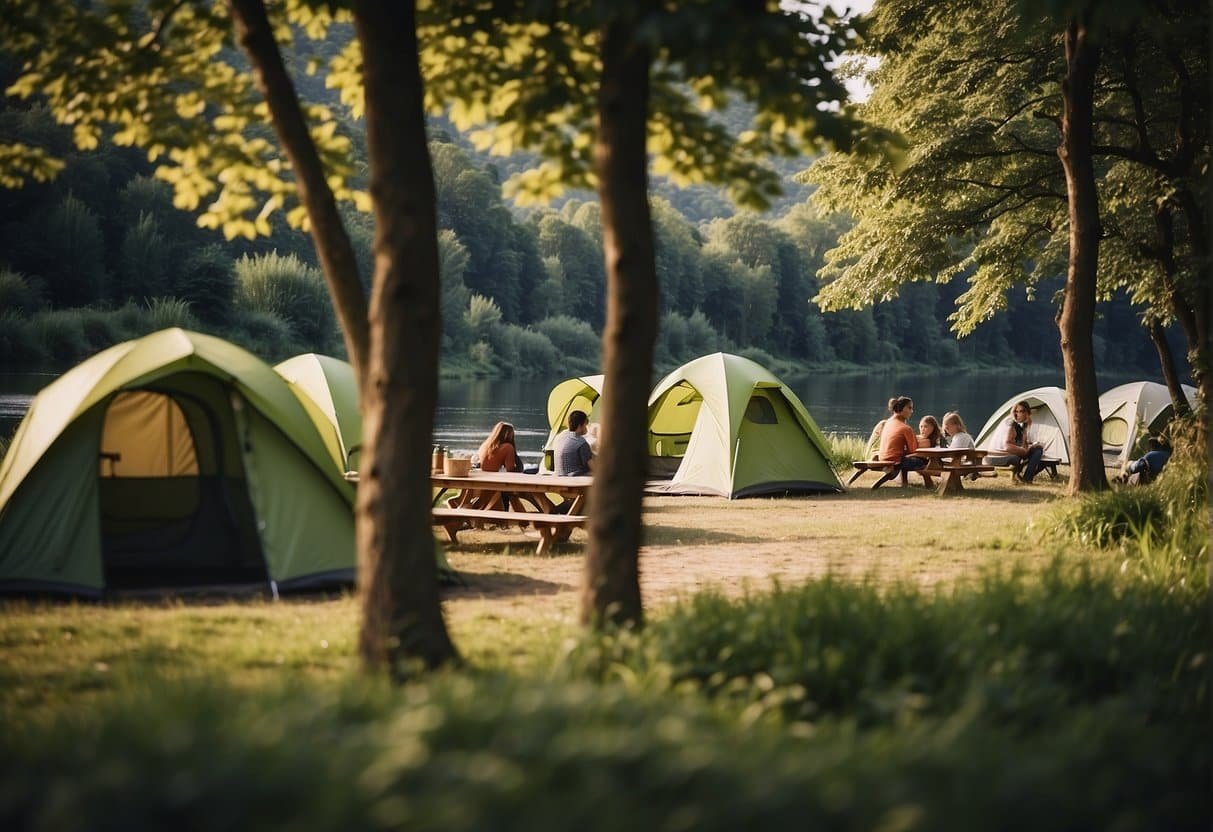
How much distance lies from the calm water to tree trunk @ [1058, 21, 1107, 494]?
13758 mm

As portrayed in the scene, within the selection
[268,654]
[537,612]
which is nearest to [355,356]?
[268,654]

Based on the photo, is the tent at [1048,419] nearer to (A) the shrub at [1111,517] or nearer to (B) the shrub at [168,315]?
(A) the shrub at [1111,517]

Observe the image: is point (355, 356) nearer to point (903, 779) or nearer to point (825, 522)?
point (903, 779)

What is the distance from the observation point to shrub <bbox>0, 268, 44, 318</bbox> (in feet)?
143

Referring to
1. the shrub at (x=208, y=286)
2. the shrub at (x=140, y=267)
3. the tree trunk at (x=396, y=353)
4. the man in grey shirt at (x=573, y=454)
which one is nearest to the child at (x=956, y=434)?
the man in grey shirt at (x=573, y=454)

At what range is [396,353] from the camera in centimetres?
503

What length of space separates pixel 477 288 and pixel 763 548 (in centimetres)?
7263

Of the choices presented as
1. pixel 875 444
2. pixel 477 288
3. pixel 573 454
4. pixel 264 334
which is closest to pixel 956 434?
pixel 875 444

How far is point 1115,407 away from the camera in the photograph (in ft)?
70.1

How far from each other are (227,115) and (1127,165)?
13758 mm

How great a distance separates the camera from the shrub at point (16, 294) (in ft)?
143

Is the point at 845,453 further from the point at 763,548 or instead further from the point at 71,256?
the point at 71,256

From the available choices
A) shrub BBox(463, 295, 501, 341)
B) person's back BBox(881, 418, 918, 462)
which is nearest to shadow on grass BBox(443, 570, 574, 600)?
person's back BBox(881, 418, 918, 462)

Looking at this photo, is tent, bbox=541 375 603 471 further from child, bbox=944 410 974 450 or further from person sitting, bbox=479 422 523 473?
person sitting, bbox=479 422 523 473
